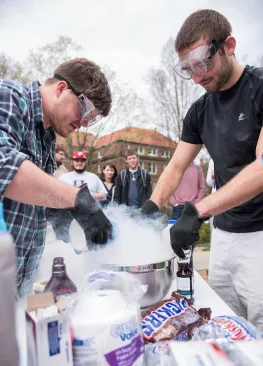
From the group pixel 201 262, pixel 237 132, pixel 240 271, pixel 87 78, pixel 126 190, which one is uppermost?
pixel 87 78

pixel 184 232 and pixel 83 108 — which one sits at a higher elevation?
pixel 83 108

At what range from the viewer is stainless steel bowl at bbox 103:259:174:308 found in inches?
41.1

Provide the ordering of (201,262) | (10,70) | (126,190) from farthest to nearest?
(10,70) → (201,262) → (126,190)

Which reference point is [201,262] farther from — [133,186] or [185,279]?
[185,279]

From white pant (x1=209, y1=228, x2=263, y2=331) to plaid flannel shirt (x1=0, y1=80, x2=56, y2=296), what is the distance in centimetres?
102

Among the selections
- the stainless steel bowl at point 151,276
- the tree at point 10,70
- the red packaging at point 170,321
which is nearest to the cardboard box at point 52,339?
the red packaging at point 170,321

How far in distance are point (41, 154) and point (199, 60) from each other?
0.89 metres

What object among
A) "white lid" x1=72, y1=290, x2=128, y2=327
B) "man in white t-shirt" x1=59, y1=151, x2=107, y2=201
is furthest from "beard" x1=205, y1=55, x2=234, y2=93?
"man in white t-shirt" x1=59, y1=151, x2=107, y2=201

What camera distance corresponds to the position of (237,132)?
1.64m

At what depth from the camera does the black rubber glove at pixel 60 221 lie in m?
1.53

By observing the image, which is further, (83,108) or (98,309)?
(83,108)

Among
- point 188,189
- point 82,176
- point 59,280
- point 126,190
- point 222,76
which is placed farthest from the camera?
Result: point 126,190

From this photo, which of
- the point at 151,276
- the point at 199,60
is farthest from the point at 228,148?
the point at 151,276

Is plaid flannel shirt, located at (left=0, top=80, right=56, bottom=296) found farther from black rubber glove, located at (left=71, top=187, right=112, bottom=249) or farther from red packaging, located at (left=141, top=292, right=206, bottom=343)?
red packaging, located at (left=141, top=292, right=206, bottom=343)
